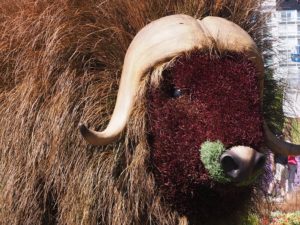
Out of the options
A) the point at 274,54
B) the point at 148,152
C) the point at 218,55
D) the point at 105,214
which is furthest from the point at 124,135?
the point at 274,54

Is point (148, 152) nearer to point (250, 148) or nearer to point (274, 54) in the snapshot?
point (250, 148)

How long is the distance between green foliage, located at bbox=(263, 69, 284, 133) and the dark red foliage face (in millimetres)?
454

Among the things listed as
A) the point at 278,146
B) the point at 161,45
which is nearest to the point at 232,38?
the point at 161,45

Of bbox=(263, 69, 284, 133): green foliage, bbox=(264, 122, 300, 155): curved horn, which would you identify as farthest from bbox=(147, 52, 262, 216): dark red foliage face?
bbox=(263, 69, 284, 133): green foliage

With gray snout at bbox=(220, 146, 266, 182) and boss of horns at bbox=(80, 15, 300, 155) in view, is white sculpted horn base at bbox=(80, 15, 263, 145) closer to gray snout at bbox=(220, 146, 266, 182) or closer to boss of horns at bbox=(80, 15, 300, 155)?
boss of horns at bbox=(80, 15, 300, 155)

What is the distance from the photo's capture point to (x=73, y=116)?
2.26 meters

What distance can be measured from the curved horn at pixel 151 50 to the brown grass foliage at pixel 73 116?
0.17ft

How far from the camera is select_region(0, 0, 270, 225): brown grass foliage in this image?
221 cm

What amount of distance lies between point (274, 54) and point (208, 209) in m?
0.91

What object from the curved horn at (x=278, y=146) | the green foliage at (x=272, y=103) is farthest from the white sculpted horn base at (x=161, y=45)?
the green foliage at (x=272, y=103)

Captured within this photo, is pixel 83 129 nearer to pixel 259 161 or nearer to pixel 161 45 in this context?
pixel 161 45

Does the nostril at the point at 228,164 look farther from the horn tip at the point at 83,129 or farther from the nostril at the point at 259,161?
the horn tip at the point at 83,129

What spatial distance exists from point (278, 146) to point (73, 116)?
83cm

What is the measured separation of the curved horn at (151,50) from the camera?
212 centimetres
